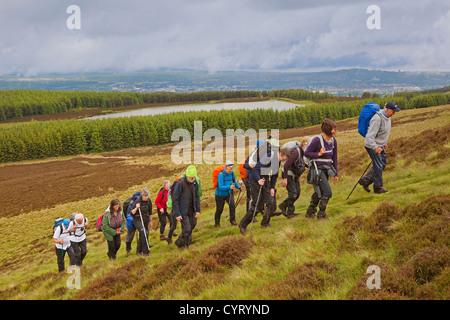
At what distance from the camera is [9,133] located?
100438 millimetres

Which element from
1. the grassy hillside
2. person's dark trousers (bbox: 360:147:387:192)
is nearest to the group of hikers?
person's dark trousers (bbox: 360:147:387:192)

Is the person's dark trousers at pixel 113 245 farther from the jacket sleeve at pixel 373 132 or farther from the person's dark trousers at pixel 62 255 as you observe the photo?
the jacket sleeve at pixel 373 132

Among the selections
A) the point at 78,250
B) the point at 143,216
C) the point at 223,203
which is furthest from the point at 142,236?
the point at 223,203

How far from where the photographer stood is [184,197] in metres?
10.6

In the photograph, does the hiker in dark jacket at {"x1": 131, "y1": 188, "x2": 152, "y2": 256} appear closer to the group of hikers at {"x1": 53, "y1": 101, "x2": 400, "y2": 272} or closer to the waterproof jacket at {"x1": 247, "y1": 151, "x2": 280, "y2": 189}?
the group of hikers at {"x1": 53, "y1": 101, "x2": 400, "y2": 272}

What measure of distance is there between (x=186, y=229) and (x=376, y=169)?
6.81m

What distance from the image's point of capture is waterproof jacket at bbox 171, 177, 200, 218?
1047 centimetres

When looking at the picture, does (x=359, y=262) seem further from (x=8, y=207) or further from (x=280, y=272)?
(x=8, y=207)

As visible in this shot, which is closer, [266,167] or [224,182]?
[266,167]

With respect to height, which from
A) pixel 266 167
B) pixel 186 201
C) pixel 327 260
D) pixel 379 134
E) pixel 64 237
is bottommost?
pixel 64 237

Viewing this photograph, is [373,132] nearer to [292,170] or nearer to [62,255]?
[292,170]

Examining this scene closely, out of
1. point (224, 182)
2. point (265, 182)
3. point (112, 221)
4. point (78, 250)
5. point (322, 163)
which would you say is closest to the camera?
point (322, 163)

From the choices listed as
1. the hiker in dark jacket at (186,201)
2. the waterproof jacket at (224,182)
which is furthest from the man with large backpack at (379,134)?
the hiker in dark jacket at (186,201)
